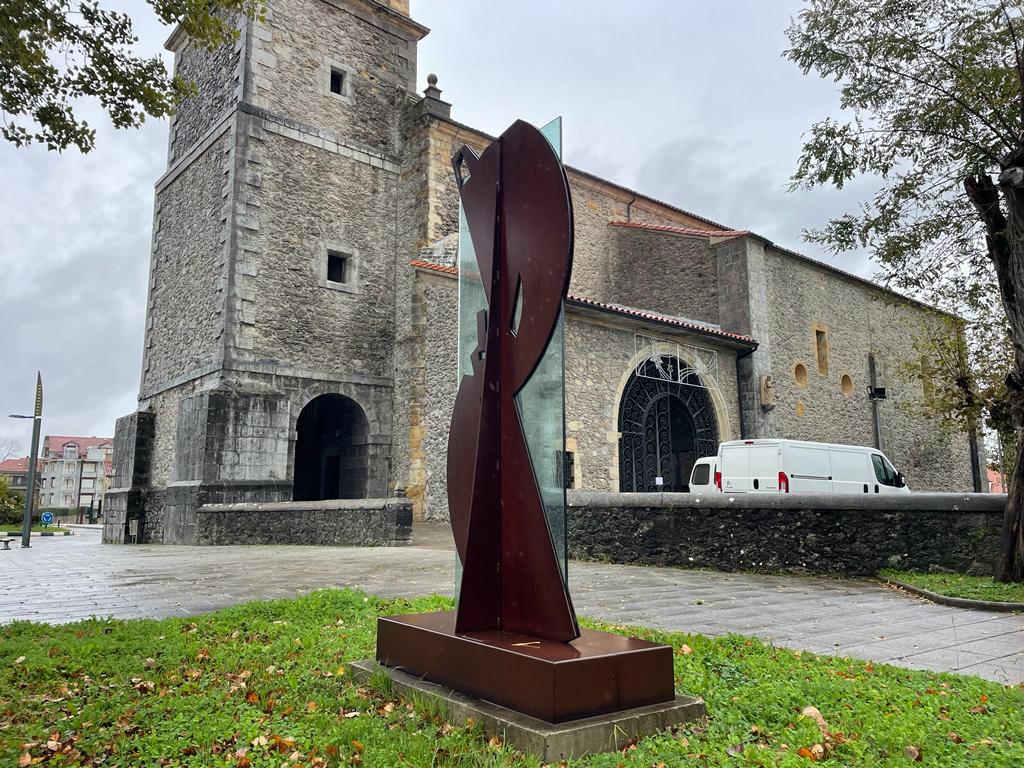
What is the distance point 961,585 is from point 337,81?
18414 millimetres

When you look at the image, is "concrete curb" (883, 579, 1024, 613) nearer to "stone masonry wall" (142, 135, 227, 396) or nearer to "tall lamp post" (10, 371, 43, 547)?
"stone masonry wall" (142, 135, 227, 396)

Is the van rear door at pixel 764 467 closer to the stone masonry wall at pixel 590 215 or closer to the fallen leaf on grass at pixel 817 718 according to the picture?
the stone masonry wall at pixel 590 215

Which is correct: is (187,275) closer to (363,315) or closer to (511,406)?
Result: (363,315)

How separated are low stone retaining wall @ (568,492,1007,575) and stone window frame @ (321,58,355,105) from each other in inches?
554

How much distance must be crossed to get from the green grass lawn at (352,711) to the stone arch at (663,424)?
12.5m

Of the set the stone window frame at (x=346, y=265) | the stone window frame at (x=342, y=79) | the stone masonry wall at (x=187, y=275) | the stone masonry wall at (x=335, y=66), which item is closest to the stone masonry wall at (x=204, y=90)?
the stone masonry wall at (x=335, y=66)

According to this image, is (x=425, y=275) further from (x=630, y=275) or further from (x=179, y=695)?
(x=179, y=695)

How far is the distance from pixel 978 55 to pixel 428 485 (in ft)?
40.6

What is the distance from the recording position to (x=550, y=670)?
266cm

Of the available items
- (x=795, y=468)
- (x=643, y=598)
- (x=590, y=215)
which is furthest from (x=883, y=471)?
(x=590, y=215)

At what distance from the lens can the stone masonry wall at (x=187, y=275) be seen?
17.4 m

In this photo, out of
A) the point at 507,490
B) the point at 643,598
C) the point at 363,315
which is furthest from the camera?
the point at 363,315

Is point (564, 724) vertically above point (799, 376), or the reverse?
point (799, 376)

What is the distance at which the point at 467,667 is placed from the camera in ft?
10.3
